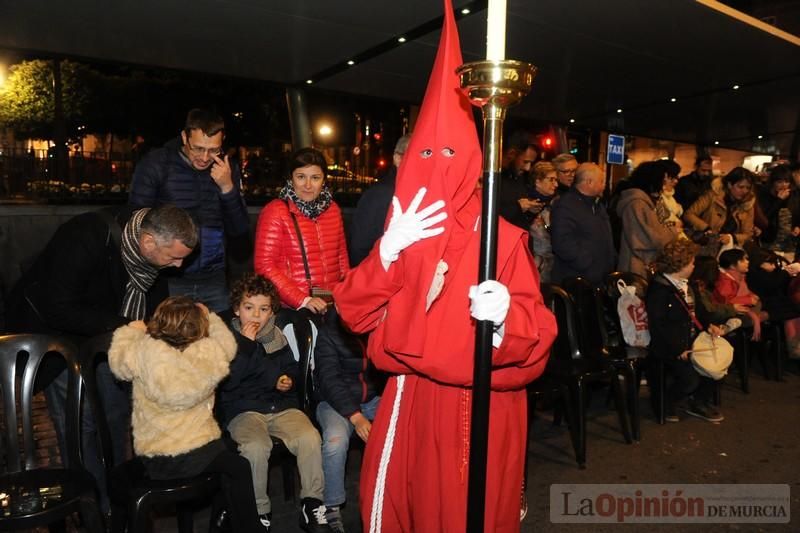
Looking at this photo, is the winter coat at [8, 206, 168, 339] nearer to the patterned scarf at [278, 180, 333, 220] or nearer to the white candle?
the patterned scarf at [278, 180, 333, 220]

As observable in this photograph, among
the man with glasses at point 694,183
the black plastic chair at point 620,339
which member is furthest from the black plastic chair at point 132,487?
the man with glasses at point 694,183

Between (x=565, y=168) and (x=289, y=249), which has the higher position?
(x=565, y=168)

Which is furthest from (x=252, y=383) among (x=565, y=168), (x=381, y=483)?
(x=565, y=168)

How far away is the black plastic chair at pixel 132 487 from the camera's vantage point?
2678 millimetres

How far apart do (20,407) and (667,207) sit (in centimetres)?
590

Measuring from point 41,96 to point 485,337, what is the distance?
6.99m

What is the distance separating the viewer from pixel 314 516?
3.28 m

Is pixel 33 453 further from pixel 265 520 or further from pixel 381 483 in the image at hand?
pixel 381 483

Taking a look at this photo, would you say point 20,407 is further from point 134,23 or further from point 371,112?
point 371,112

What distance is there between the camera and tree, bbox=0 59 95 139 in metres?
6.67

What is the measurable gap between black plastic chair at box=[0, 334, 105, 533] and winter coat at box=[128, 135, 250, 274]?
1.07 m

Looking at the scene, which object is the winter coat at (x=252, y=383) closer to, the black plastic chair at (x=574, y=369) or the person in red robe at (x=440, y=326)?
the person in red robe at (x=440, y=326)

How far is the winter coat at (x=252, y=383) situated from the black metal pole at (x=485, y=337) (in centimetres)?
203

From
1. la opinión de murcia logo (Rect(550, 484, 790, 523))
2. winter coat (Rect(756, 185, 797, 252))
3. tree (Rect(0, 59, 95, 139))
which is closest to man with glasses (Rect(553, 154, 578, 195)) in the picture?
winter coat (Rect(756, 185, 797, 252))
